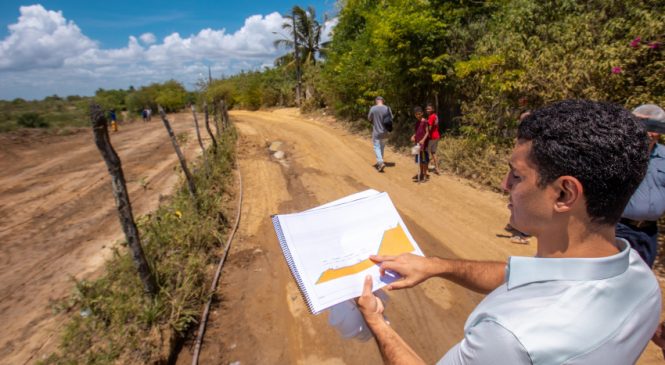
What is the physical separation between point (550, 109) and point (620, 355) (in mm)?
613

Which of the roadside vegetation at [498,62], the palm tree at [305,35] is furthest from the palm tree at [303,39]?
the roadside vegetation at [498,62]

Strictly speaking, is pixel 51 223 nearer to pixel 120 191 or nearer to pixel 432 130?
Answer: pixel 120 191

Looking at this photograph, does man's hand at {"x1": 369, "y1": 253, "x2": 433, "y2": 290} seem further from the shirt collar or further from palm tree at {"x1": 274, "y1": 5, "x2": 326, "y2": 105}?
palm tree at {"x1": 274, "y1": 5, "x2": 326, "y2": 105}

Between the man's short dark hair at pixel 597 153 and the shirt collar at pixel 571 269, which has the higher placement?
the man's short dark hair at pixel 597 153

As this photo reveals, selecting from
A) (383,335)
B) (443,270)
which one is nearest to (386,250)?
(443,270)

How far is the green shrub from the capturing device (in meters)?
23.6

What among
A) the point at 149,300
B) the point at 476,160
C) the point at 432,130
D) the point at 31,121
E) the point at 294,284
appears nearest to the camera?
the point at 149,300

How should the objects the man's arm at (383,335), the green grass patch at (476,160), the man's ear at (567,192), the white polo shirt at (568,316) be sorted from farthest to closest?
the green grass patch at (476,160) → the man's arm at (383,335) → the man's ear at (567,192) → the white polo shirt at (568,316)

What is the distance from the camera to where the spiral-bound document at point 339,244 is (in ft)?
4.20

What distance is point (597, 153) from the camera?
0.81m

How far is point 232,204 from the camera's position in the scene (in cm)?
682

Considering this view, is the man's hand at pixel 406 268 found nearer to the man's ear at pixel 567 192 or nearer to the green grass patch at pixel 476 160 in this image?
the man's ear at pixel 567 192

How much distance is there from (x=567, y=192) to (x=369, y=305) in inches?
29.1

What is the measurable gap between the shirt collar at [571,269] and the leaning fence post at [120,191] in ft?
10.7
